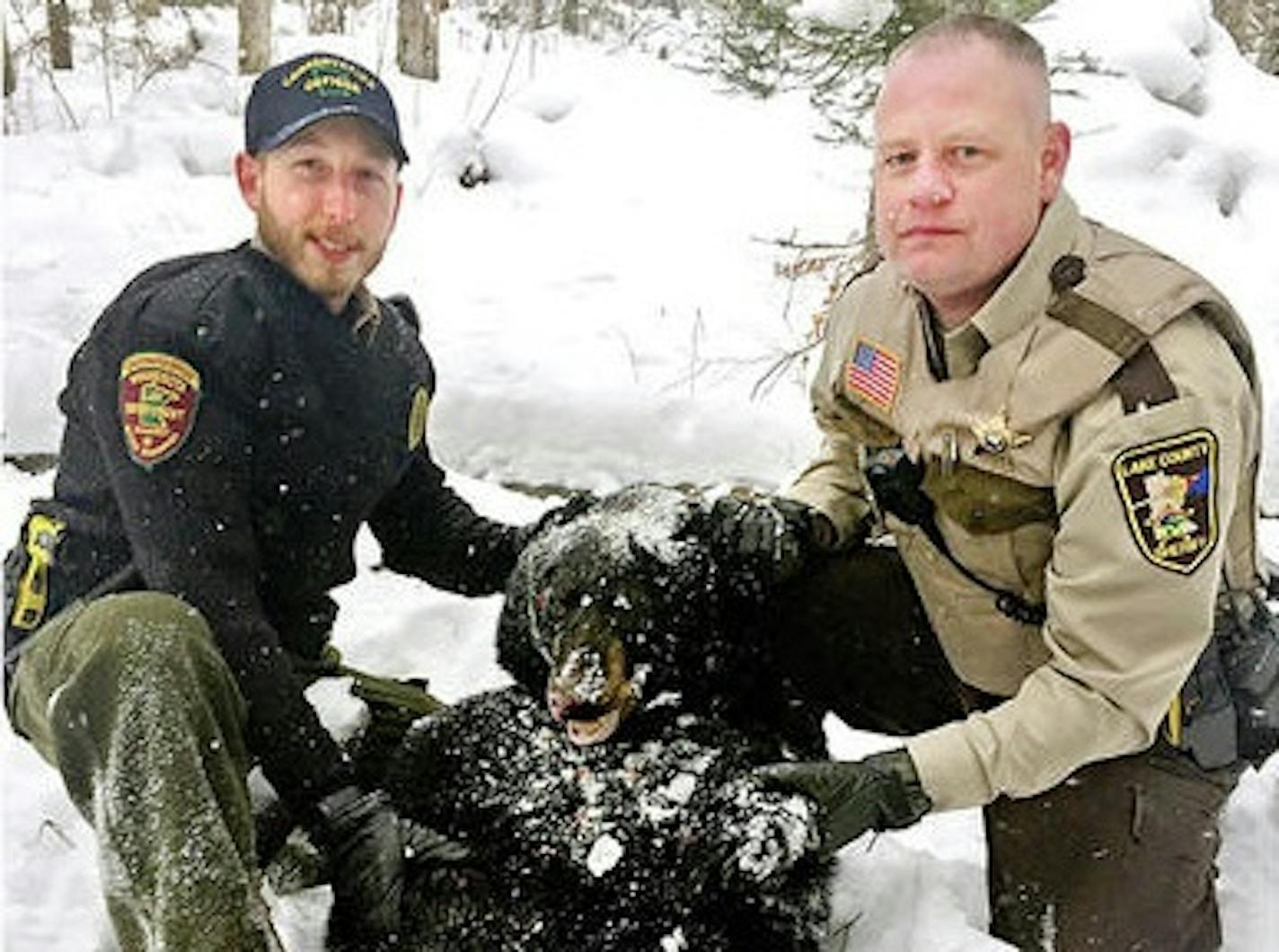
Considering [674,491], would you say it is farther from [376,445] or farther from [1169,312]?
[1169,312]

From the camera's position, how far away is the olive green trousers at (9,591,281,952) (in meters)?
1.83

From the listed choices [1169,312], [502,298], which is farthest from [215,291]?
[502,298]

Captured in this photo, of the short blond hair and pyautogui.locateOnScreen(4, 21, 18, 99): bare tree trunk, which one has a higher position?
the short blond hair

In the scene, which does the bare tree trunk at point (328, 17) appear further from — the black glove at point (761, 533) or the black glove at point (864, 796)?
the black glove at point (864, 796)

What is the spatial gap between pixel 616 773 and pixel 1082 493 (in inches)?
33.0

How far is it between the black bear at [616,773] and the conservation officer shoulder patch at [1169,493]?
637mm

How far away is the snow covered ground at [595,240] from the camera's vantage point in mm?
3576

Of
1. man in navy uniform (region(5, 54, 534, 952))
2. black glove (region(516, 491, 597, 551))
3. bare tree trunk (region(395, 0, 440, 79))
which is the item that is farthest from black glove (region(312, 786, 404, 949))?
bare tree trunk (region(395, 0, 440, 79))

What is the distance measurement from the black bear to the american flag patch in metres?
0.36

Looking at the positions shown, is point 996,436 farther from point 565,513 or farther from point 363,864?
point 363,864

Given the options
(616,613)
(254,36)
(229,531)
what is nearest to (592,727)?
(616,613)

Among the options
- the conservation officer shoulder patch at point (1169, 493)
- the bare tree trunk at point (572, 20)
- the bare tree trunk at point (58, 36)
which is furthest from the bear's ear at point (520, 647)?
the bare tree trunk at point (572, 20)

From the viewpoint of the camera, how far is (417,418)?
269 cm

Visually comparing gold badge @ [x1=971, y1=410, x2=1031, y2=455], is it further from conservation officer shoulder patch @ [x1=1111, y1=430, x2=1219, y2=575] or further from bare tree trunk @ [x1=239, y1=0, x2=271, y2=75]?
bare tree trunk @ [x1=239, y1=0, x2=271, y2=75]
